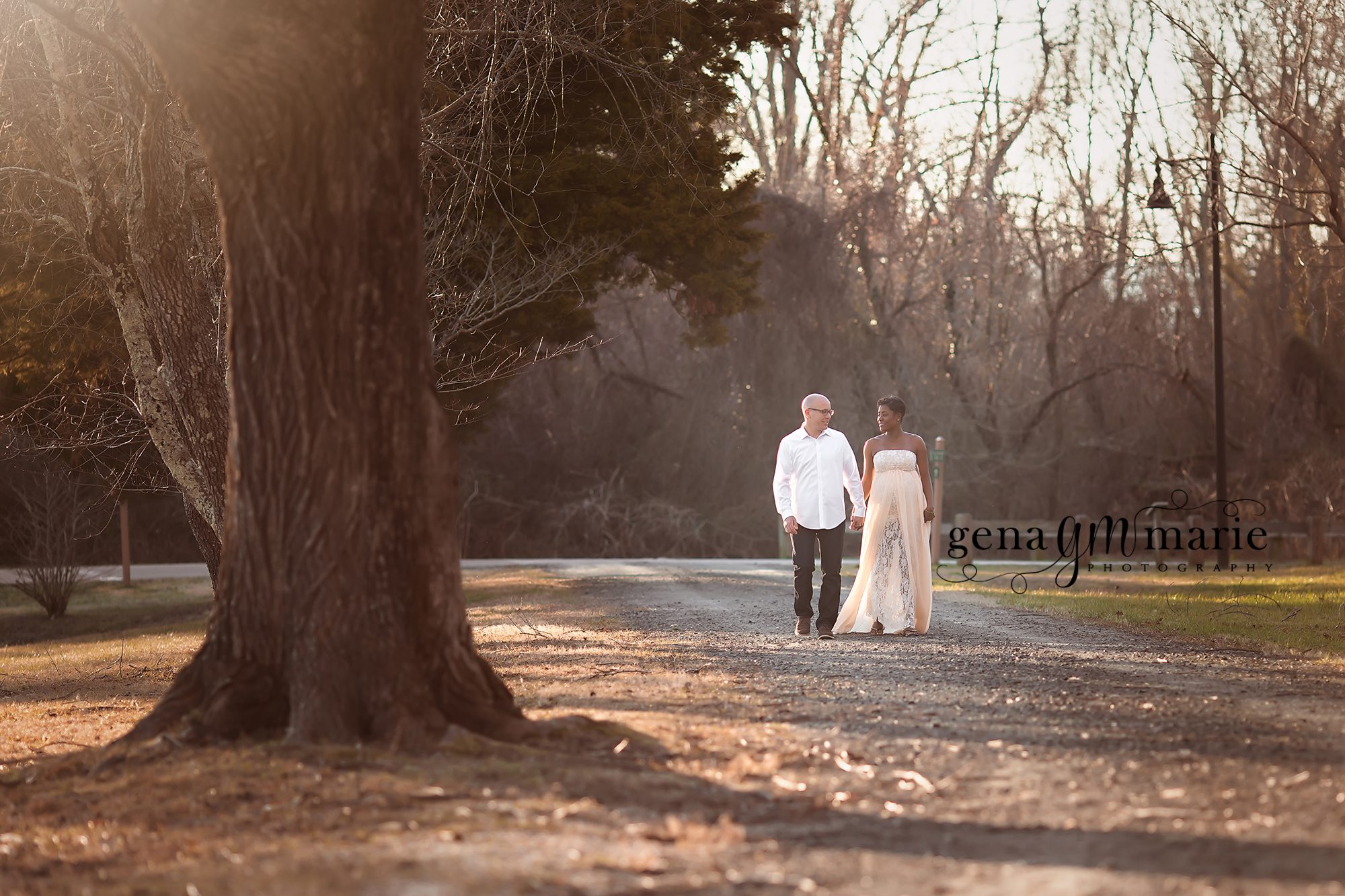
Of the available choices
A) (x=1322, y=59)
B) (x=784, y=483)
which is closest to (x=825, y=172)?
(x=1322, y=59)

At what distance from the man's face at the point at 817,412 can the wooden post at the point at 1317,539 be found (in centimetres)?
1917

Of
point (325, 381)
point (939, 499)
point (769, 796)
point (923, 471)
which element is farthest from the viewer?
point (939, 499)

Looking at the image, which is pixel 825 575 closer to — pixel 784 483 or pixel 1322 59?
Result: pixel 784 483

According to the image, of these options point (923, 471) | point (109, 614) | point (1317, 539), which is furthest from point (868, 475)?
point (1317, 539)

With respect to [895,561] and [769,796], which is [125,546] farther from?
[769,796]

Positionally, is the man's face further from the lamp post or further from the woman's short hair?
the lamp post

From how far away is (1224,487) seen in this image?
96.4ft

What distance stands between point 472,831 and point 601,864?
67 cm

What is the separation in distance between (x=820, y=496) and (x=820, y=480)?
14cm

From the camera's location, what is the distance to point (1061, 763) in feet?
21.2

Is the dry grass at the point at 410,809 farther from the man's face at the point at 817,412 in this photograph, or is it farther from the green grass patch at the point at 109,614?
the green grass patch at the point at 109,614

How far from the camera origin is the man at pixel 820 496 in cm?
1295

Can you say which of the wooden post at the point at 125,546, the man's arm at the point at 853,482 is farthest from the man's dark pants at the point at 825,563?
the wooden post at the point at 125,546

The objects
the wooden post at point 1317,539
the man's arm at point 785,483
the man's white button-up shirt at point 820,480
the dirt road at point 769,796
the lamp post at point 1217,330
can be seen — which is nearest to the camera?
the dirt road at point 769,796
